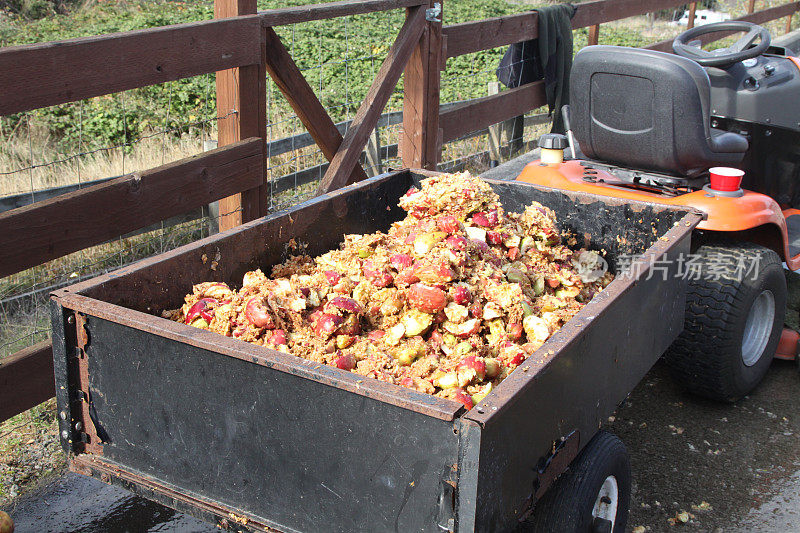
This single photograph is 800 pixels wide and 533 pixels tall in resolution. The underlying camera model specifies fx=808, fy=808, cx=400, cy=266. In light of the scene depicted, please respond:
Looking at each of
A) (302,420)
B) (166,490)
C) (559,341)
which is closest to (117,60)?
(166,490)

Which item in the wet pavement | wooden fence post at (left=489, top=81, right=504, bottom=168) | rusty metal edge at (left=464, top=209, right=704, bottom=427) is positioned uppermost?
rusty metal edge at (left=464, top=209, right=704, bottom=427)

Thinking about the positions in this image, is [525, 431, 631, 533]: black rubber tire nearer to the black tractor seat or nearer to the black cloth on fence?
the black tractor seat

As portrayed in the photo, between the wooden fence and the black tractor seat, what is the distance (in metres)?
1.41

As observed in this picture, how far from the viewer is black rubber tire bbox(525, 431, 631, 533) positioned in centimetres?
232

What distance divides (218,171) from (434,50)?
2170 millimetres

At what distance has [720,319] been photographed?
367cm

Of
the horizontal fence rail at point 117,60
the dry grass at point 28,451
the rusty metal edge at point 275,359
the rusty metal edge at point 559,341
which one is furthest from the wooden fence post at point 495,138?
the rusty metal edge at point 275,359

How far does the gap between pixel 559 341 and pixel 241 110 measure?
100 inches

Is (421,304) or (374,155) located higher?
(421,304)

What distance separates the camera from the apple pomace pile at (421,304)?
2.48 m

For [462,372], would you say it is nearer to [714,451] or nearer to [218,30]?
[714,451]

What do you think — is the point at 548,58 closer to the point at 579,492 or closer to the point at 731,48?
the point at 731,48

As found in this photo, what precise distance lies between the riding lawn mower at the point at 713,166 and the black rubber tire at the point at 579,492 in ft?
4.77

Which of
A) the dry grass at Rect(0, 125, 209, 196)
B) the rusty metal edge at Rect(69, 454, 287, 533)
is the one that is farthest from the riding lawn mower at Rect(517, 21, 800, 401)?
the dry grass at Rect(0, 125, 209, 196)
